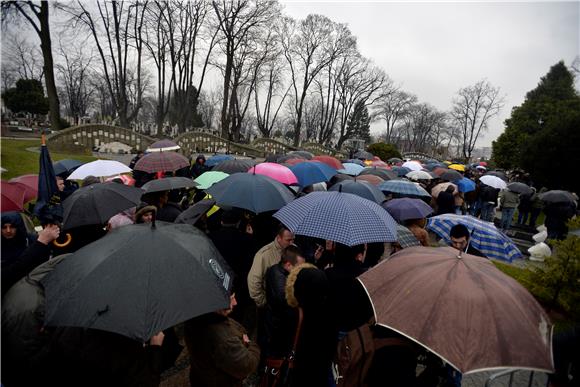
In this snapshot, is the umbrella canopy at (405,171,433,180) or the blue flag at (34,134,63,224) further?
the umbrella canopy at (405,171,433,180)

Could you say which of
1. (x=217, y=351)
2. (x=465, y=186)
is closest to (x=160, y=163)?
(x=217, y=351)

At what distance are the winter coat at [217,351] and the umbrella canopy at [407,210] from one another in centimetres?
333

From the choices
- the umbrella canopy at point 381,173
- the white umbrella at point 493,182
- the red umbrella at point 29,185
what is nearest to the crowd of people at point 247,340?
the red umbrella at point 29,185

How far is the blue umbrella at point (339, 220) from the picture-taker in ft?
9.80

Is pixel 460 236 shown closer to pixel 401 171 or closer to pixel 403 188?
pixel 403 188

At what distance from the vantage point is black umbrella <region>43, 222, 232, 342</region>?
1607mm

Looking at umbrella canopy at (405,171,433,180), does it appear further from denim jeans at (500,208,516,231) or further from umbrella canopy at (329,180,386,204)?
umbrella canopy at (329,180,386,204)

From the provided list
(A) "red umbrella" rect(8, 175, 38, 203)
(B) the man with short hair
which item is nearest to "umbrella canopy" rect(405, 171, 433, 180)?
(B) the man with short hair

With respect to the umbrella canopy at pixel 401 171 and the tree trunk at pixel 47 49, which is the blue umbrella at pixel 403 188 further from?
the tree trunk at pixel 47 49

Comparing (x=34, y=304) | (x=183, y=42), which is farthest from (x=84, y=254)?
(x=183, y=42)

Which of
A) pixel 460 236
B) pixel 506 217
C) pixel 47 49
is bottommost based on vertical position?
pixel 506 217

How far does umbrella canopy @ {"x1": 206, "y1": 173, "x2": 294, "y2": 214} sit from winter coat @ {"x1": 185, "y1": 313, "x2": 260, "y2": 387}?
1797 millimetres

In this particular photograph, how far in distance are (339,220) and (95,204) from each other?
2820 mm

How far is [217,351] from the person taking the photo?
7.07 ft
